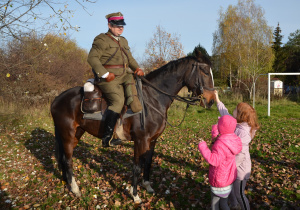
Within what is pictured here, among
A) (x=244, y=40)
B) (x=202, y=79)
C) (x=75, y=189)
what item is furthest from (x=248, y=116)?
(x=244, y=40)

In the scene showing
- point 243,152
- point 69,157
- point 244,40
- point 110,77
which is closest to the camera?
point 243,152

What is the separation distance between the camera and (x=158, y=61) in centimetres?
1911

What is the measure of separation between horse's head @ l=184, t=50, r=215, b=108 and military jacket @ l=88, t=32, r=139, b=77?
1.36m

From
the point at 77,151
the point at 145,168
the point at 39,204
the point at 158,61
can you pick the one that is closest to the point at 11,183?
the point at 39,204

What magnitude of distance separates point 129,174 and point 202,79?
3287 mm

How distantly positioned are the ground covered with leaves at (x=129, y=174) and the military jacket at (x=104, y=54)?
8.91 feet

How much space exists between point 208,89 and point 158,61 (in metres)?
15.5

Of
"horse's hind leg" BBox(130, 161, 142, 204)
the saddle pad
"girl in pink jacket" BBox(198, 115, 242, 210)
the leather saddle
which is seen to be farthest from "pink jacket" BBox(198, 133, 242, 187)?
the saddle pad

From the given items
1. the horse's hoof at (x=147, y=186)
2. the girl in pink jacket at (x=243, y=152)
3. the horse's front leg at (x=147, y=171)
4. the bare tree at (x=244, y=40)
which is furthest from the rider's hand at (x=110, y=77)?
the bare tree at (x=244, y=40)

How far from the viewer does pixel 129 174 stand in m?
5.73

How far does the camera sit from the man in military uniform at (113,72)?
399 centimetres

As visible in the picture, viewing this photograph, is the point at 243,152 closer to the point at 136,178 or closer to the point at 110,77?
the point at 136,178

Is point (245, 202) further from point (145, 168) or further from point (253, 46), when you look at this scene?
point (253, 46)

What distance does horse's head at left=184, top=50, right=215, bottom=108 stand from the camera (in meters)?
4.04
